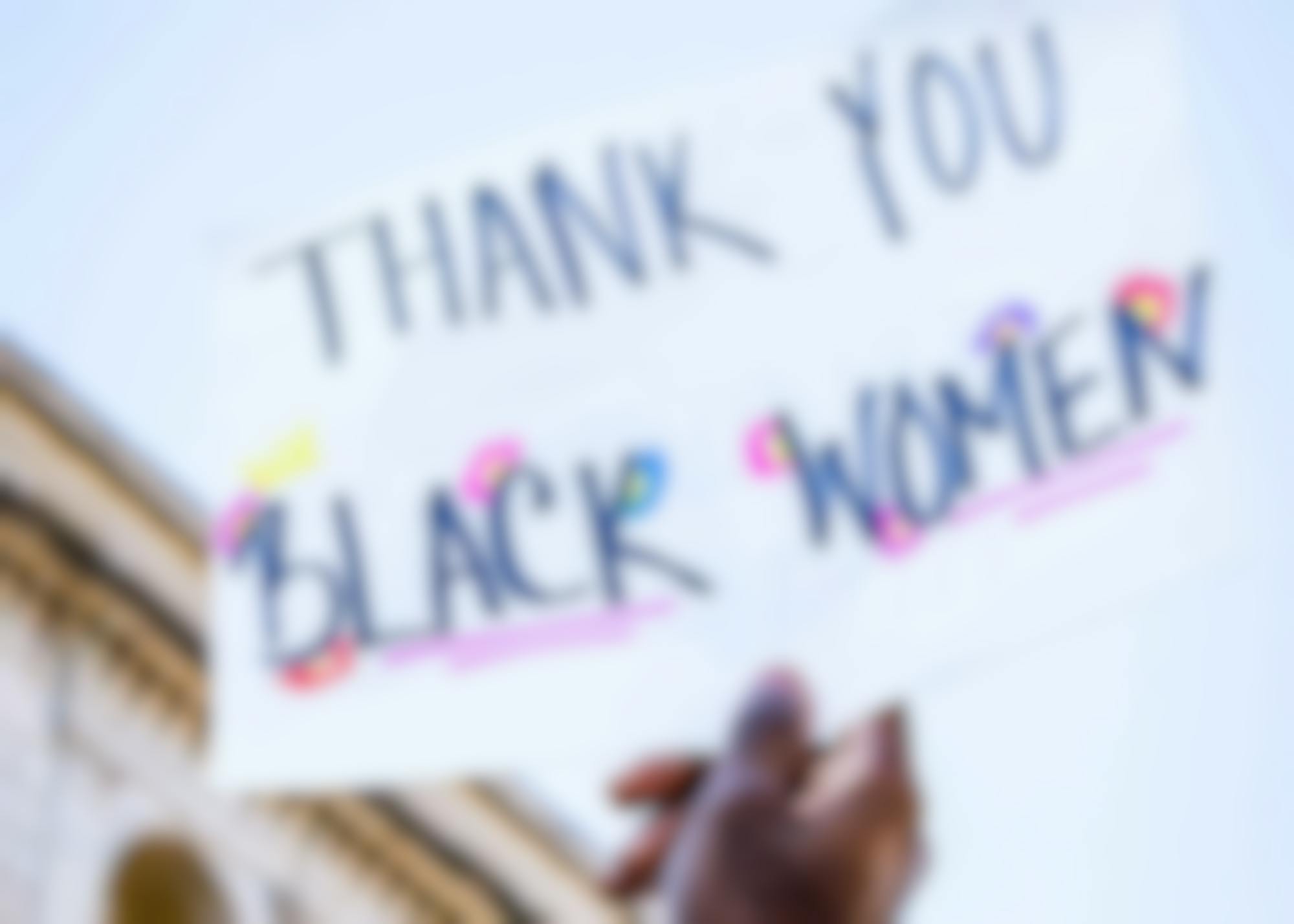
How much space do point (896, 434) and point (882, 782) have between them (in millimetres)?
773

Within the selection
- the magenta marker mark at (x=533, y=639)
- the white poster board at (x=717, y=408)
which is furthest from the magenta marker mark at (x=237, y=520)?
the magenta marker mark at (x=533, y=639)

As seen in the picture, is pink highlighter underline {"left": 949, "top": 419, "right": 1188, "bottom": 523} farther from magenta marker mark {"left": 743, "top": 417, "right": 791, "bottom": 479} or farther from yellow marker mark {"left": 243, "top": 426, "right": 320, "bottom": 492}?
yellow marker mark {"left": 243, "top": 426, "right": 320, "bottom": 492}

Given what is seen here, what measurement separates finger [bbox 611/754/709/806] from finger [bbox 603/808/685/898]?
1.5 inches

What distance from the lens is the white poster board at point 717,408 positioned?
3.80 metres

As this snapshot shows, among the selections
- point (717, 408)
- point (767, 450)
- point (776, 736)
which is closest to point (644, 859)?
point (776, 736)

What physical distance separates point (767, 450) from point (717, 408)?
138mm

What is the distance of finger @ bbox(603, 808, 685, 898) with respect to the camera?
Result: 330cm

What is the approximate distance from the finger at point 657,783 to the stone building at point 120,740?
9.95m

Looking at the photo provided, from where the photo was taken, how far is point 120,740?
14.2 metres

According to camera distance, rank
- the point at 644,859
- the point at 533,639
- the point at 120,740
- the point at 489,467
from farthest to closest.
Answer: the point at 120,740, the point at 489,467, the point at 533,639, the point at 644,859

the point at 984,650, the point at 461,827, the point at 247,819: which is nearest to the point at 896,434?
the point at 984,650

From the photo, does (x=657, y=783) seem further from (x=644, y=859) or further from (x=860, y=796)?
(x=860, y=796)

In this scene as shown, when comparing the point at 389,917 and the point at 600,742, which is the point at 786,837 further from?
the point at 389,917

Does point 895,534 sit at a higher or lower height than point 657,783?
higher
